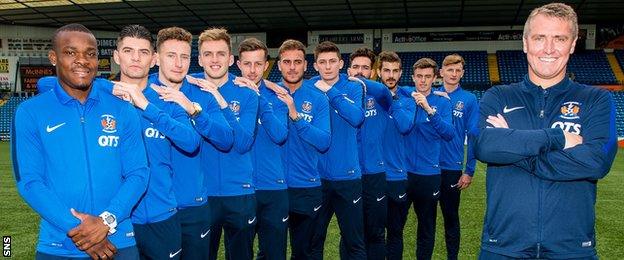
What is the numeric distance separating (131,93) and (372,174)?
272cm

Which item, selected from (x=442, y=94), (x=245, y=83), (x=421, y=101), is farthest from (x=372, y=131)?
(x=245, y=83)

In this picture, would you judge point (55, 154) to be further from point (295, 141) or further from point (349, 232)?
Answer: point (349, 232)

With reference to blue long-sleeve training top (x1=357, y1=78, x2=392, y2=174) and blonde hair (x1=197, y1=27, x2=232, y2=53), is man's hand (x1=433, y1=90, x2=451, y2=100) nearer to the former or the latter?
blue long-sleeve training top (x1=357, y1=78, x2=392, y2=174)

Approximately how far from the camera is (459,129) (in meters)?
5.83

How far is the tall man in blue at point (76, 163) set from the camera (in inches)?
96.9

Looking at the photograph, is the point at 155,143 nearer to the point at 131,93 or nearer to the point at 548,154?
the point at 131,93

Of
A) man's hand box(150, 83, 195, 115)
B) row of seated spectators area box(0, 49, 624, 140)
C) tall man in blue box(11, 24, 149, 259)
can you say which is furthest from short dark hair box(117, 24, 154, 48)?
row of seated spectators area box(0, 49, 624, 140)

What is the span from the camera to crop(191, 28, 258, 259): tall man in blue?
3705mm

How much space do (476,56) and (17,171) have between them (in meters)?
30.7

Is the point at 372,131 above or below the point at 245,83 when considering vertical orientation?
below

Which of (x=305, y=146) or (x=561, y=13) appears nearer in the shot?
(x=561, y=13)

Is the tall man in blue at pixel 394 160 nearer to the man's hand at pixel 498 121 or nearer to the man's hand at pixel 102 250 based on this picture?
the man's hand at pixel 498 121

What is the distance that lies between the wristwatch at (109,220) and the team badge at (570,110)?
223 cm

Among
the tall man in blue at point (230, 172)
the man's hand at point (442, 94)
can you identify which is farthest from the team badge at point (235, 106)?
the man's hand at point (442, 94)
